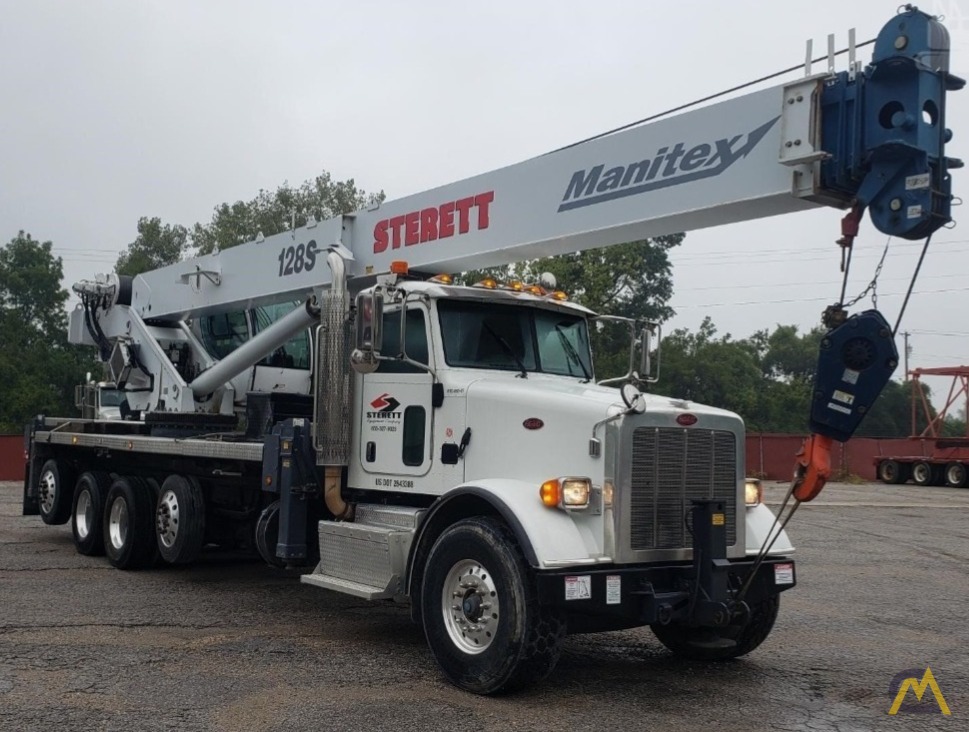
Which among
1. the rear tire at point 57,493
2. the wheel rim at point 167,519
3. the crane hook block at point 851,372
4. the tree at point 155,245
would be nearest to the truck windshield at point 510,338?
the crane hook block at point 851,372

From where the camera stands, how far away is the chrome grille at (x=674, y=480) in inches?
251

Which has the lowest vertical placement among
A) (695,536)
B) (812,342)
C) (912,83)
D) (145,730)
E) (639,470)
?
(145,730)

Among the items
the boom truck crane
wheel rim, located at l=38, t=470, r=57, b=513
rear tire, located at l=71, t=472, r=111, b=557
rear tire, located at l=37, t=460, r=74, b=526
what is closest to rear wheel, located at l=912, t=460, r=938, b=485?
rear tire, located at l=37, t=460, r=74, b=526

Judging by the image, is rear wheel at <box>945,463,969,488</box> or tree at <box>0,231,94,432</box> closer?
rear wheel at <box>945,463,969,488</box>

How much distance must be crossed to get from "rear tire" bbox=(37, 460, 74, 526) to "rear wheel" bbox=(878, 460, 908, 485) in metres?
29.9

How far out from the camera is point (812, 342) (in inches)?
3553

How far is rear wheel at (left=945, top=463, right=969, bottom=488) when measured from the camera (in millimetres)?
34594

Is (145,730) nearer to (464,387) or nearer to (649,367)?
(464,387)

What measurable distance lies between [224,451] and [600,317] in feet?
11.9

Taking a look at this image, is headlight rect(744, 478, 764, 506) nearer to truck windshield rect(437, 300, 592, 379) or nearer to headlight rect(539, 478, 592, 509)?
headlight rect(539, 478, 592, 509)

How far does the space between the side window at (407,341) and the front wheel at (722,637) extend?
8.47ft

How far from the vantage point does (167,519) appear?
1061 centimetres

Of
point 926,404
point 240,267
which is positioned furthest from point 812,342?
point 240,267

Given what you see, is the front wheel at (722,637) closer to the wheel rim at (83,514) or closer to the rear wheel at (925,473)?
the wheel rim at (83,514)
